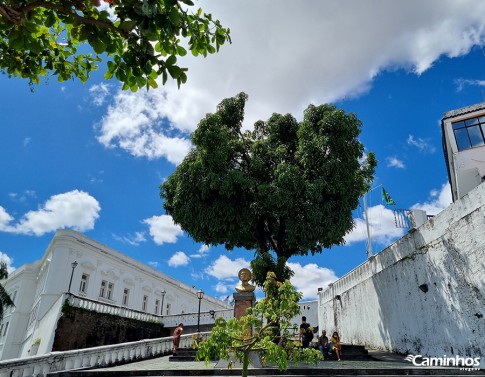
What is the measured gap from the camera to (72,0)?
3746 mm

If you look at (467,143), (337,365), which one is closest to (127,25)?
(337,365)

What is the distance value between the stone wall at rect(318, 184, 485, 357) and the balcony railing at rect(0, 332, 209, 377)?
8.17m

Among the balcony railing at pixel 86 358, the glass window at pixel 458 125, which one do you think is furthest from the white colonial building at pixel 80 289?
the glass window at pixel 458 125

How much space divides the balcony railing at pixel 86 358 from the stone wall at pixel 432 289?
817 cm

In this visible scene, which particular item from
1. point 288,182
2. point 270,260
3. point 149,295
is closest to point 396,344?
point 270,260

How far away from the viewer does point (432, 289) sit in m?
11.1

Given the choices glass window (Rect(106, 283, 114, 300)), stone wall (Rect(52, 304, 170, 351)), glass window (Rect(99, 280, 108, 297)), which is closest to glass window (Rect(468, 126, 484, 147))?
stone wall (Rect(52, 304, 170, 351))

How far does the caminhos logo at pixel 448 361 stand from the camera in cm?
891

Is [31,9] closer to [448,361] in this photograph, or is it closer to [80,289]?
[448,361]

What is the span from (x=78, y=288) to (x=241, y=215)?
1560 cm

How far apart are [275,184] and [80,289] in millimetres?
17952

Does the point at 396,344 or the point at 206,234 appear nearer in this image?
the point at 396,344

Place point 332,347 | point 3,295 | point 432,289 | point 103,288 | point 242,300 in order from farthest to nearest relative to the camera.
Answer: point 103,288, point 3,295, point 332,347, point 432,289, point 242,300

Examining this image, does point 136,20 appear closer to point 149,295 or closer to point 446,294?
point 446,294
